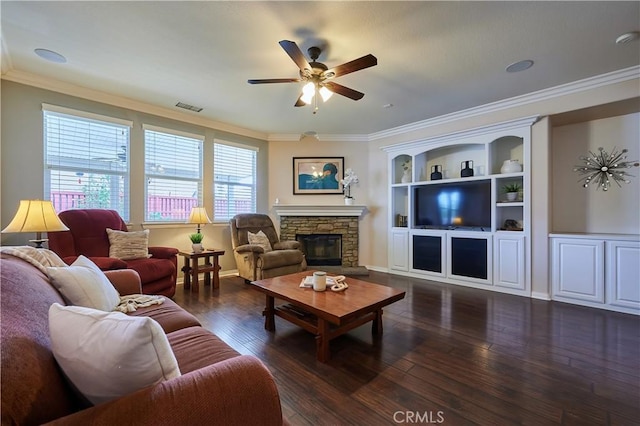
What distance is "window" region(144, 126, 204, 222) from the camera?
409 cm

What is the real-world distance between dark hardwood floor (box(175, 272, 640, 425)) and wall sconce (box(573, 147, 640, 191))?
1707 millimetres

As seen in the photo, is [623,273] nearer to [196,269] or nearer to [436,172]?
[436,172]

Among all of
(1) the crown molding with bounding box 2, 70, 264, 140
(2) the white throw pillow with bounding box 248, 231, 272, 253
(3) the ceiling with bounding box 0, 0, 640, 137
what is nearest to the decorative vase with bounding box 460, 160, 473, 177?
(3) the ceiling with bounding box 0, 0, 640, 137

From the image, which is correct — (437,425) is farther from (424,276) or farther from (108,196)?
(108,196)

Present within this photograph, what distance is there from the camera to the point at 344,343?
2.33m

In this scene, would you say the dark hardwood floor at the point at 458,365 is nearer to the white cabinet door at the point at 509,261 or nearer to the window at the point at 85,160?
the white cabinet door at the point at 509,261

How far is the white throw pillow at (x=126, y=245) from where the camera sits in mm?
3275

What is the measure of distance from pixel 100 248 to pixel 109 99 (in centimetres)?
200

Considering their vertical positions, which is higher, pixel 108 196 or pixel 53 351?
pixel 108 196

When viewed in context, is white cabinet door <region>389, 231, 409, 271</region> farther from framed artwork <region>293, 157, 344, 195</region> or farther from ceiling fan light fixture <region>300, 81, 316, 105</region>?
ceiling fan light fixture <region>300, 81, 316, 105</region>

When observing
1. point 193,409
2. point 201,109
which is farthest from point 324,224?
point 193,409

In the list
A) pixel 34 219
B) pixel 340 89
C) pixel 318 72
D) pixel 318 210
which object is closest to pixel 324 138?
pixel 318 210

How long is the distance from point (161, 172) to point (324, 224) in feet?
9.54

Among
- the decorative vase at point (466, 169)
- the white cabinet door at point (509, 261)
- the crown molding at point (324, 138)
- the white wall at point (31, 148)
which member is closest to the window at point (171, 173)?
the white wall at point (31, 148)
